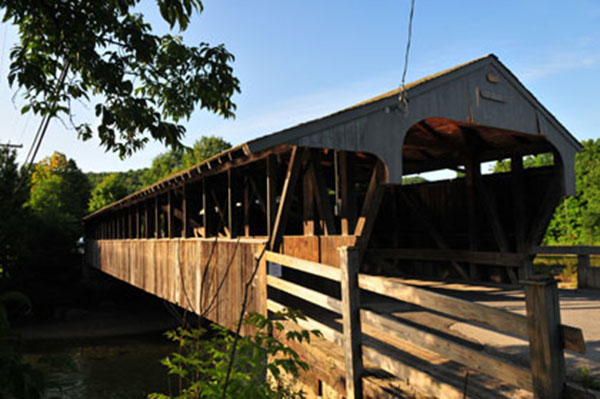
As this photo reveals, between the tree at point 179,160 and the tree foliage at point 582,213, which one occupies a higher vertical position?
the tree at point 179,160

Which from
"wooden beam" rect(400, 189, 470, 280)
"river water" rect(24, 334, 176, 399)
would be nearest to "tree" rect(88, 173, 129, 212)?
"river water" rect(24, 334, 176, 399)

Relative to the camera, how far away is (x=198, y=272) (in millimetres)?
10445

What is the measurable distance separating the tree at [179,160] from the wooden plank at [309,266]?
167 ft

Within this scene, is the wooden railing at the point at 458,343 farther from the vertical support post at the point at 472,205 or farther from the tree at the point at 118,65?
the vertical support post at the point at 472,205

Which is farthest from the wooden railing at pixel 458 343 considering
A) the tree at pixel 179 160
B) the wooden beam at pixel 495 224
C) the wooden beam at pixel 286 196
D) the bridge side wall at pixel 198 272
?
the tree at pixel 179 160

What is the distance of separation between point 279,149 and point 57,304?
96.6ft

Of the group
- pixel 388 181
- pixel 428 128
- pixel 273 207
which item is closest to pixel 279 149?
pixel 273 207

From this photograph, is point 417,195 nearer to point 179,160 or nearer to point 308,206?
point 308,206

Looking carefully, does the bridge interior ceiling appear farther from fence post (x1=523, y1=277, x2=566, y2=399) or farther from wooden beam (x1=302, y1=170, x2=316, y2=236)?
fence post (x1=523, y1=277, x2=566, y2=399)

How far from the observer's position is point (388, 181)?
23.4 ft

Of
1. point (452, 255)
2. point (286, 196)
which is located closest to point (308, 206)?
point (286, 196)

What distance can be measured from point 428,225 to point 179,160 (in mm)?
61852

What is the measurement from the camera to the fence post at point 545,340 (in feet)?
8.75

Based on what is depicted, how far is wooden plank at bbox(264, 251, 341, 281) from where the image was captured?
4.77 meters
